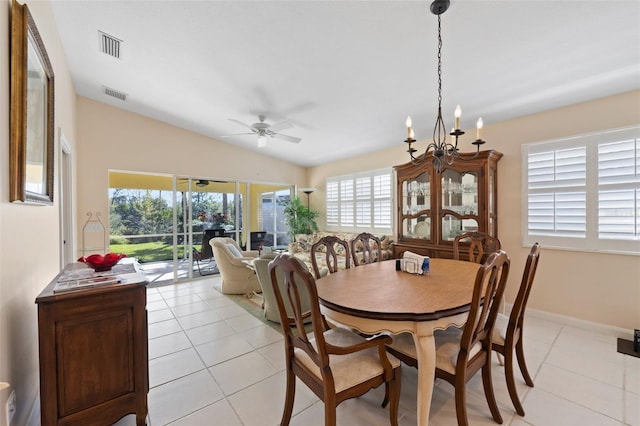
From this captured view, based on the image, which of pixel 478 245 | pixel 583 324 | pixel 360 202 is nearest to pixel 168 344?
pixel 478 245

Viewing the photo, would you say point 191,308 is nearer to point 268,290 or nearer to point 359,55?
point 268,290

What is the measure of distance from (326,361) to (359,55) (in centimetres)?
262

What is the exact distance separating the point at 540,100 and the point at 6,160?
4.62m

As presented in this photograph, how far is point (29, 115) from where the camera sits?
5.30 ft

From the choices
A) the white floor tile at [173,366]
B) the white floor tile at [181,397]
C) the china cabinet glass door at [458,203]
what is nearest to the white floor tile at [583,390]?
the china cabinet glass door at [458,203]

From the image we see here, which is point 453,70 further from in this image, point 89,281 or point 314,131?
point 89,281

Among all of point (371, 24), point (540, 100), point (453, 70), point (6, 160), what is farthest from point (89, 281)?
point (540, 100)

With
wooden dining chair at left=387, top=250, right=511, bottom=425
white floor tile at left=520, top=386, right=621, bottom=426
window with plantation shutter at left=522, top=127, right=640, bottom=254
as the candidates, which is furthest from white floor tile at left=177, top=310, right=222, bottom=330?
window with plantation shutter at left=522, top=127, right=640, bottom=254

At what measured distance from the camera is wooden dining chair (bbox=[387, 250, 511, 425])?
1.46m

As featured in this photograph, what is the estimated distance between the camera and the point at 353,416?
1801 millimetres

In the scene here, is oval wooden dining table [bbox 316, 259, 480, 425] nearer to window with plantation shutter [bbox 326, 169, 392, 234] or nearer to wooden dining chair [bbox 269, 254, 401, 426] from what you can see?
wooden dining chair [bbox 269, 254, 401, 426]

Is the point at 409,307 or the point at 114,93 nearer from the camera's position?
the point at 409,307

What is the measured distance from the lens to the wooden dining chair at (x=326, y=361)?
4.46 feet

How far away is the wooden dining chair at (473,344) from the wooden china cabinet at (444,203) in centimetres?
210
